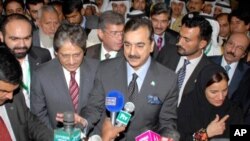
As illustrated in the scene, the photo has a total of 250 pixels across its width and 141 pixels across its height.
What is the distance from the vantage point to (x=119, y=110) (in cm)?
217

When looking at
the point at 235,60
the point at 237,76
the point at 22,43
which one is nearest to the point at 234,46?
the point at 235,60

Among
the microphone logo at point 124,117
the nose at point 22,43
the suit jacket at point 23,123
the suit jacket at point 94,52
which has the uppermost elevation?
the nose at point 22,43

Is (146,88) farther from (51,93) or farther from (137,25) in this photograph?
(51,93)

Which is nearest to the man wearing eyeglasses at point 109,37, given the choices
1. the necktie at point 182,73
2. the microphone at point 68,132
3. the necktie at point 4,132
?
the necktie at point 182,73

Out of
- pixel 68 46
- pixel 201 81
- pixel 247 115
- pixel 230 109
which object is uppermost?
pixel 68 46

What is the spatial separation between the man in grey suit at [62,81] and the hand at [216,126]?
1.07m

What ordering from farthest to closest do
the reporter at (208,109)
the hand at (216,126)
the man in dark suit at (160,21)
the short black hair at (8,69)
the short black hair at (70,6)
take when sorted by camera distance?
the short black hair at (70,6) < the man in dark suit at (160,21) < the reporter at (208,109) < the hand at (216,126) < the short black hair at (8,69)

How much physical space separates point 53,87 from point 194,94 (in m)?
1.23

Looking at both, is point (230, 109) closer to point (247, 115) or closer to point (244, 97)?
point (247, 115)

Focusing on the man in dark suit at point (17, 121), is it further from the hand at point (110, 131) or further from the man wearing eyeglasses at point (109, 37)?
the man wearing eyeglasses at point (109, 37)

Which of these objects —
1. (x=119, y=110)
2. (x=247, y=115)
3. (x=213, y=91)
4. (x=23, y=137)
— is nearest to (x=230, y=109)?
(x=213, y=91)

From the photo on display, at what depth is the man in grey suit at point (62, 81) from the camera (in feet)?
9.98

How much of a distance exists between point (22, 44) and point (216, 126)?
1.95 m

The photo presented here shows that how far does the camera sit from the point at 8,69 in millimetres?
2309
